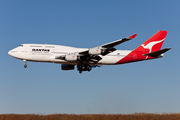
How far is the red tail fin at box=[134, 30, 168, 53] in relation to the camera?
142 ft

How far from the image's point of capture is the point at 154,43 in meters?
44.2

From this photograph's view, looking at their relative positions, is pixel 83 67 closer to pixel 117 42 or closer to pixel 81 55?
pixel 81 55

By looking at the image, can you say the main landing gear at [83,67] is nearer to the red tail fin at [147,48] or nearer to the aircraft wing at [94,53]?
the aircraft wing at [94,53]

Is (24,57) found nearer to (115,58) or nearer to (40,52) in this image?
(40,52)

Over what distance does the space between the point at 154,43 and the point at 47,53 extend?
17800 millimetres

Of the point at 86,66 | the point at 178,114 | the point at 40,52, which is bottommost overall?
the point at 178,114

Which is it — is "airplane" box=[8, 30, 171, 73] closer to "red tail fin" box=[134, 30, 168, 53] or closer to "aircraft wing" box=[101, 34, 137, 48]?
"aircraft wing" box=[101, 34, 137, 48]
